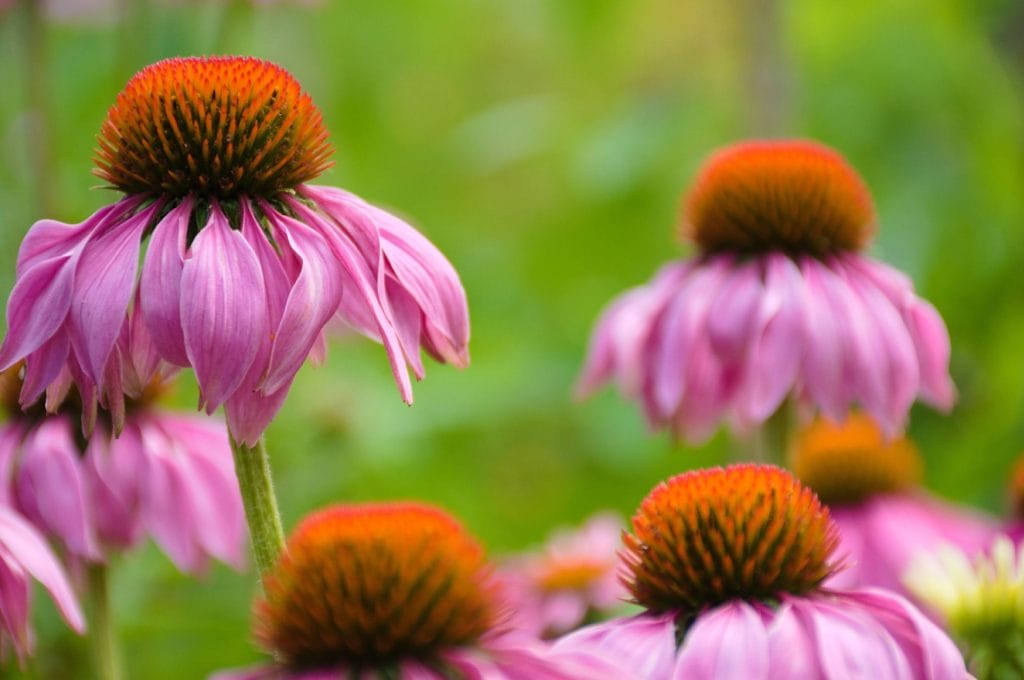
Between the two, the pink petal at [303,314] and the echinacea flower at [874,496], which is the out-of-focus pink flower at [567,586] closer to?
the echinacea flower at [874,496]

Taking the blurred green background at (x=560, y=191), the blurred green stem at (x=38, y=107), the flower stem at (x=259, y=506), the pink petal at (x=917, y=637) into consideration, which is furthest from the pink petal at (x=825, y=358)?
the blurred green stem at (x=38, y=107)

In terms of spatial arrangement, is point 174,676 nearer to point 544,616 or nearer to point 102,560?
point 544,616

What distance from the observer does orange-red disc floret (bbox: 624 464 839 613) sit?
2.11 ft

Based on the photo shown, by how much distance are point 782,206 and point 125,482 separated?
1.48 feet

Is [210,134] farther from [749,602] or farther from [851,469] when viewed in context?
[851,469]

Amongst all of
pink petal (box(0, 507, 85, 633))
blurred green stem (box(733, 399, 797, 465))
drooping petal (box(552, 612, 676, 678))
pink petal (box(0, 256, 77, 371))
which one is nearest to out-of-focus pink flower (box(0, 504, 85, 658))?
pink petal (box(0, 507, 85, 633))

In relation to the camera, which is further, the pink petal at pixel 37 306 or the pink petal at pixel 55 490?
the pink petal at pixel 55 490

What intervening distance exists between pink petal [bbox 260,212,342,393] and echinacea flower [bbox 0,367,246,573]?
270 mm

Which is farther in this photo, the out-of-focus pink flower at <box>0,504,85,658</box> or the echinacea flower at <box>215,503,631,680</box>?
the out-of-focus pink flower at <box>0,504,85,658</box>

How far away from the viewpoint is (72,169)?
1.78 metres

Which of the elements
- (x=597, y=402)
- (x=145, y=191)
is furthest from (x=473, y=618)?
(x=597, y=402)

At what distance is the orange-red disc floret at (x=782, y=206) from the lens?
40.0 inches

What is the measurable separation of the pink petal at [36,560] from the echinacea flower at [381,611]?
11cm

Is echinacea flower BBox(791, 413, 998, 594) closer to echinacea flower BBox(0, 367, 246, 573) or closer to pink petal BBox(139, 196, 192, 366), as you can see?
echinacea flower BBox(0, 367, 246, 573)
